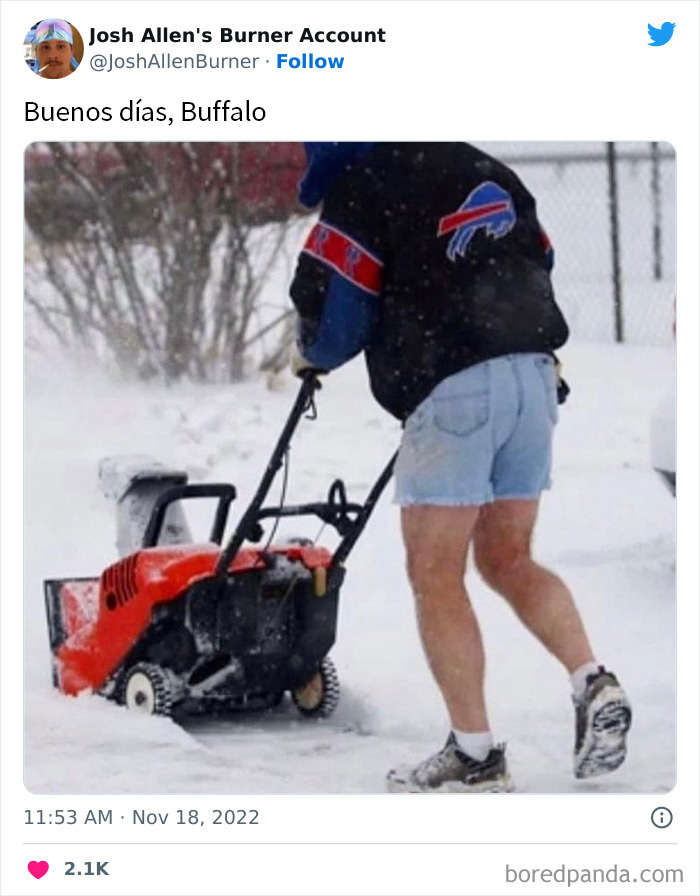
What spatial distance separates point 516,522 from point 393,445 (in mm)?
229

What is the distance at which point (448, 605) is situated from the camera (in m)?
3.42

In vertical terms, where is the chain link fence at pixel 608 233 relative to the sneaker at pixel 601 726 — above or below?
above

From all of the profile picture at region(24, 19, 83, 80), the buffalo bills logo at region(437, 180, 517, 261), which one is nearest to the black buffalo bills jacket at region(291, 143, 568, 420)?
the buffalo bills logo at region(437, 180, 517, 261)

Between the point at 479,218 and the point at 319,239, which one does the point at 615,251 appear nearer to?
the point at 479,218

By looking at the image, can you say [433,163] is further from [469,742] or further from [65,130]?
[469,742]

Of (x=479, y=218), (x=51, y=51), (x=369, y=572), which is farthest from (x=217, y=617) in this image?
(x=51, y=51)

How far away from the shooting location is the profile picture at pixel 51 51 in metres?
3.32

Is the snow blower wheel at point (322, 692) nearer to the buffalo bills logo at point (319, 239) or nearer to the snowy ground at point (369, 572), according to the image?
the snowy ground at point (369, 572)

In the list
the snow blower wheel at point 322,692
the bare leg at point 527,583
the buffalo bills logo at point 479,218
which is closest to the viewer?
the buffalo bills logo at point 479,218

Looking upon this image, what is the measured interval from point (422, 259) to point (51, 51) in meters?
0.65

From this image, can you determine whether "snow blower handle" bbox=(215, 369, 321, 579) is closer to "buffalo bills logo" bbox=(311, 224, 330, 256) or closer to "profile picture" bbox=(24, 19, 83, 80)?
"buffalo bills logo" bbox=(311, 224, 330, 256)

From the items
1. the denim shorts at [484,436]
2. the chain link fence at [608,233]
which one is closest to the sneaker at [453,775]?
the denim shorts at [484,436]

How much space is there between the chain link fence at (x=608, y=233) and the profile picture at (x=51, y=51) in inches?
25.2

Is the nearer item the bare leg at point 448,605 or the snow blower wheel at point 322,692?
the bare leg at point 448,605
